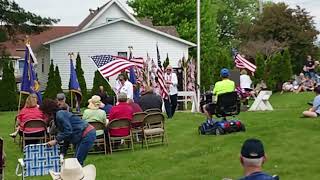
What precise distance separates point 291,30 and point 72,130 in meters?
46.1

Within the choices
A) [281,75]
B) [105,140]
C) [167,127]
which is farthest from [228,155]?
[281,75]

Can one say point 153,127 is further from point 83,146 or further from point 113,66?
point 113,66

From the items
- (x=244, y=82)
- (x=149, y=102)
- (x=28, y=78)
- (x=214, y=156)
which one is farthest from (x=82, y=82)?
(x=214, y=156)

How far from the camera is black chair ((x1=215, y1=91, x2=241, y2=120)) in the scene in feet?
51.2

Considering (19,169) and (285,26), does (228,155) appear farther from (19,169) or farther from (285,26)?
(285,26)

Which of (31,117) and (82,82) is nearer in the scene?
(31,117)

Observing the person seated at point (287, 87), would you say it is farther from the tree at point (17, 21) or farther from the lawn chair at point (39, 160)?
the lawn chair at point (39, 160)

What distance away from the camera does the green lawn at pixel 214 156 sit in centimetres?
1178

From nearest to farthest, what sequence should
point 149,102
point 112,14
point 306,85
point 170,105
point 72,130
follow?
point 72,130, point 149,102, point 170,105, point 306,85, point 112,14

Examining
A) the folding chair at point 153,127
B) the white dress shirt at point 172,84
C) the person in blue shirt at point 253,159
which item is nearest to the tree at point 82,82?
the white dress shirt at point 172,84

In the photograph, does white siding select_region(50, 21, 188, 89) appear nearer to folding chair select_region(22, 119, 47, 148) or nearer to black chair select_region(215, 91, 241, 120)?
black chair select_region(215, 91, 241, 120)

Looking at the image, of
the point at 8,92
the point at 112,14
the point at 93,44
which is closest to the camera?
the point at 8,92

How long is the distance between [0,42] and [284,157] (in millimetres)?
30652

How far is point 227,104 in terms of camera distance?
51.3 ft
